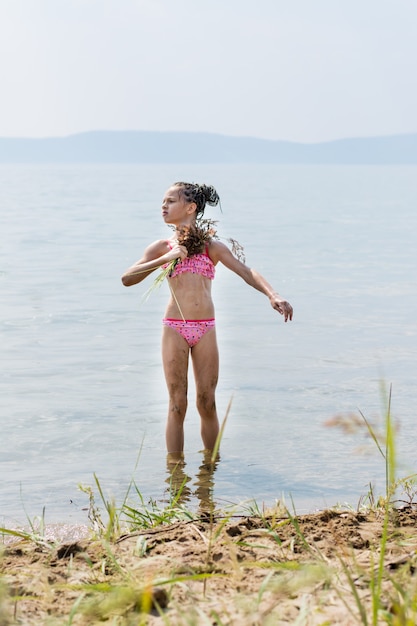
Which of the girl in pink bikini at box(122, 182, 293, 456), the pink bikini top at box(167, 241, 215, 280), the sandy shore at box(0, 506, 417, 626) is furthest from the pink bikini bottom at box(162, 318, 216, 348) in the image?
the sandy shore at box(0, 506, 417, 626)

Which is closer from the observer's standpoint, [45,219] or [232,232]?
[232,232]

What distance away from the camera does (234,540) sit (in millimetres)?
3604

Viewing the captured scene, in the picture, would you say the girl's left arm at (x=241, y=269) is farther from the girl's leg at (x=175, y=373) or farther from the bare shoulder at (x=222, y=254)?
the girl's leg at (x=175, y=373)

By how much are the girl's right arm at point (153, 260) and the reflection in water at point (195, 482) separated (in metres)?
1.12

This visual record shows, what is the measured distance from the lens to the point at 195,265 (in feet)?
19.8

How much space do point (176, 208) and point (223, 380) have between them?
2882 millimetres

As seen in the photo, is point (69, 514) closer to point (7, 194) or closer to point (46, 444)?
point (46, 444)

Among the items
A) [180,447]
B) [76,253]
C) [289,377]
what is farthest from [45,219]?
[180,447]

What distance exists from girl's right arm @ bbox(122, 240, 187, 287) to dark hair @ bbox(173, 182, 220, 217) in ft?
1.06

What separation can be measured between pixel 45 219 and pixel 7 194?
62.3 ft

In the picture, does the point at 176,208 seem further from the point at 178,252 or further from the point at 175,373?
the point at 175,373

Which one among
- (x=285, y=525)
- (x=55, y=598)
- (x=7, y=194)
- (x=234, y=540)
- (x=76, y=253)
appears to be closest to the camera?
(x=55, y=598)

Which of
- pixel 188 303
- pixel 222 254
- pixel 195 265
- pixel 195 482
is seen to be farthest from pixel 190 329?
pixel 195 482

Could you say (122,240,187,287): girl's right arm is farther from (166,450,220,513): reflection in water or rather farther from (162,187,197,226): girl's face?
(166,450,220,513): reflection in water
